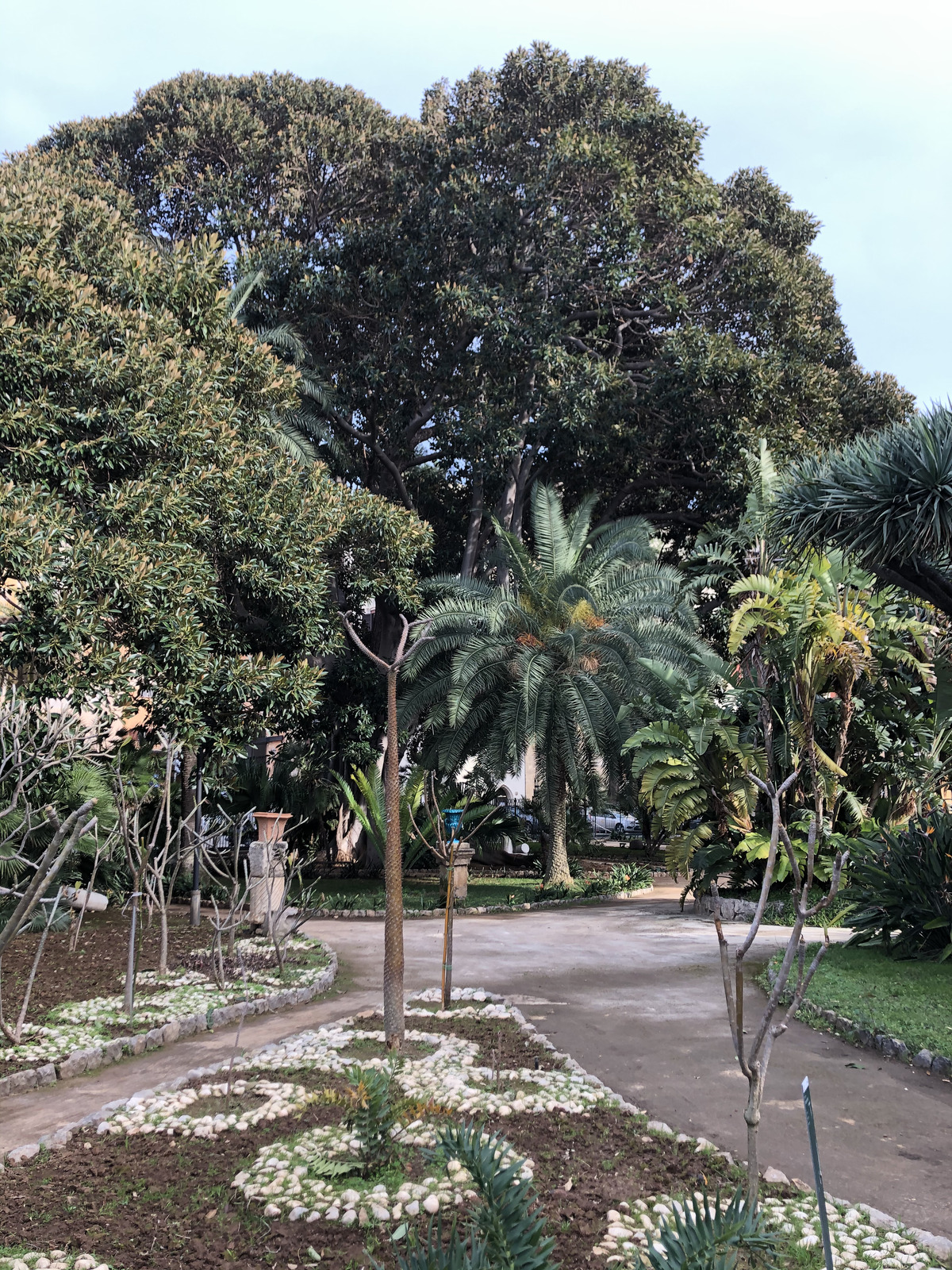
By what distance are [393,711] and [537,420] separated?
12564mm

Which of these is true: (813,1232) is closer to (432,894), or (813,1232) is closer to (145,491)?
(145,491)

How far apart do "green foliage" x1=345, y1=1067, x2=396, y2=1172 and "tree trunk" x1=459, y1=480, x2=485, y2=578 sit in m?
16.4

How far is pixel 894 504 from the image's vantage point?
916 centimetres

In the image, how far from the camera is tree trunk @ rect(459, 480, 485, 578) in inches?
818

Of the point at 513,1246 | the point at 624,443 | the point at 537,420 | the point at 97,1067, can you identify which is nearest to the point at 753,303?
the point at 624,443

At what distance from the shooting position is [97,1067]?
22.1ft

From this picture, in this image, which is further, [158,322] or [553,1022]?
[158,322]

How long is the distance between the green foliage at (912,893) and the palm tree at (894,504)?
241cm

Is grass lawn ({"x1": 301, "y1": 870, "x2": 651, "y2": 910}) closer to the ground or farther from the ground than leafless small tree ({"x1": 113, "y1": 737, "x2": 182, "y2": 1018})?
closer to the ground

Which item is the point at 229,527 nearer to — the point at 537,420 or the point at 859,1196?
the point at 537,420

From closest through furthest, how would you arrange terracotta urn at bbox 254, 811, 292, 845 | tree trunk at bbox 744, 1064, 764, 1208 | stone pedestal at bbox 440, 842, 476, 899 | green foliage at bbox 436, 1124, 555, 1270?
green foliage at bbox 436, 1124, 555, 1270 < tree trunk at bbox 744, 1064, 764, 1208 < terracotta urn at bbox 254, 811, 292, 845 < stone pedestal at bbox 440, 842, 476, 899

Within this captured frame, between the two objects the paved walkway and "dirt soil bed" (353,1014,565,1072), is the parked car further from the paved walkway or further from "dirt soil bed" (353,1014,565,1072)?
"dirt soil bed" (353,1014,565,1072)

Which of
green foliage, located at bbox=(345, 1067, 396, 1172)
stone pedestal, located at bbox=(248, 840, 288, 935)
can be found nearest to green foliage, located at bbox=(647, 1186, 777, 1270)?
green foliage, located at bbox=(345, 1067, 396, 1172)

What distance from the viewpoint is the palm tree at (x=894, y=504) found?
8.98m
